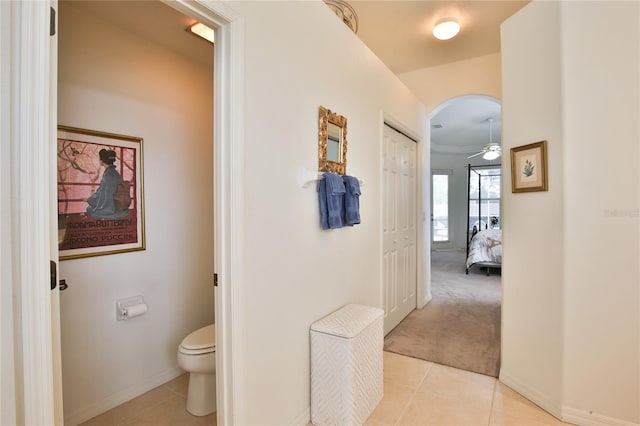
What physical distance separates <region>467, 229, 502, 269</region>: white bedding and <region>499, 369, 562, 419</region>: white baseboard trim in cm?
372

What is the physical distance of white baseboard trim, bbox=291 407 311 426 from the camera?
6.13 feet

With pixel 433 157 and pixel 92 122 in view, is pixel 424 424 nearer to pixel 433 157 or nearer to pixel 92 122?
pixel 92 122

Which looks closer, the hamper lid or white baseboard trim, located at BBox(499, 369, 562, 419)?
the hamper lid

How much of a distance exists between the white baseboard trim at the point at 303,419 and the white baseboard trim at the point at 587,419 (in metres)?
1.49

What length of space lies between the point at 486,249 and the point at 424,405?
443cm

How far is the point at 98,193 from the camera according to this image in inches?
85.5

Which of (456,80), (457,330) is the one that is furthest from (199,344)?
(456,80)

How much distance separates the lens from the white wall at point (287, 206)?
1596 mm

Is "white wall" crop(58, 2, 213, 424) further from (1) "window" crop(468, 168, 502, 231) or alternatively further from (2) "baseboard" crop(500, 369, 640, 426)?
(1) "window" crop(468, 168, 502, 231)

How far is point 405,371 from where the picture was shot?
102 inches

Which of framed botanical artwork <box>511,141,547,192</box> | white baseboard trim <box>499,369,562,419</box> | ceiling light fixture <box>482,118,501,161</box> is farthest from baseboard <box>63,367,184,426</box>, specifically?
ceiling light fixture <box>482,118,501,161</box>

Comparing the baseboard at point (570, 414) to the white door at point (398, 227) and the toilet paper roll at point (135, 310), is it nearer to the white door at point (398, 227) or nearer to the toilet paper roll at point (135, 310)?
the white door at point (398, 227)

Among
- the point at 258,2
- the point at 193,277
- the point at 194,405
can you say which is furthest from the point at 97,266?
the point at 258,2

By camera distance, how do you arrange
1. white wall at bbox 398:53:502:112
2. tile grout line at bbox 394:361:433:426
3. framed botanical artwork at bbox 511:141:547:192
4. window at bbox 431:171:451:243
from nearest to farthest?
tile grout line at bbox 394:361:433:426 < framed botanical artwork at bbox 511:141:547:192 < white wall at bbox 398:53:502:112 < window at bbox 431:171:451:243
